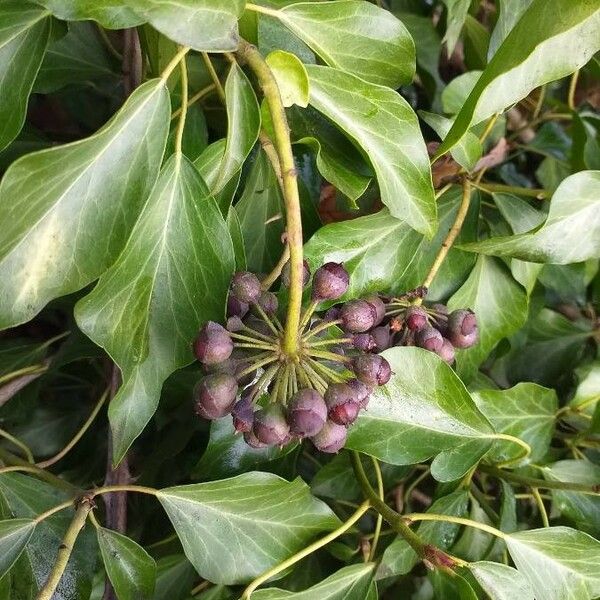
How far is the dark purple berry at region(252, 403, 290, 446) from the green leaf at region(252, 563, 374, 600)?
216mm

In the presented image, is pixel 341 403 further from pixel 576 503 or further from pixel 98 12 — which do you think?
pixel 576 503

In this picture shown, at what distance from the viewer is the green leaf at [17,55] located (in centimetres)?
56

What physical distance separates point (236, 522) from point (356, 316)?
0.74 feet

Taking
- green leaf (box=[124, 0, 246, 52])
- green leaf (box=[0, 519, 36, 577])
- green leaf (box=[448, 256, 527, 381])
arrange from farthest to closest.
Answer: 1. green leaf (box=[448, 256, 527, 381])
2. green leaf (box=[0, 519, 36, 577])
3. green leaf (box=[124, 0, 246, 52])

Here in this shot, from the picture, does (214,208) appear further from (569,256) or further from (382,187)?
(569,256)

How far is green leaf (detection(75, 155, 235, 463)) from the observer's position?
21.9 inches

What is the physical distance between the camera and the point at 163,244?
22.2 inches

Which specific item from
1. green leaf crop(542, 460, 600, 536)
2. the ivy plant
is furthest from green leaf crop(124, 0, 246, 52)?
green leaf crop(542, 460, 600, 536)

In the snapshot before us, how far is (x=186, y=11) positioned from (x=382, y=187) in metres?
0.21

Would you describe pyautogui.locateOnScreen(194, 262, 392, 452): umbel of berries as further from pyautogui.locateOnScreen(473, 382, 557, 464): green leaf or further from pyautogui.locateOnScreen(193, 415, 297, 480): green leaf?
pyautogui.locateOnScreen(473, 382, 557, 464): green leaf

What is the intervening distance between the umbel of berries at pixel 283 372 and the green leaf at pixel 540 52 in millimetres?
161

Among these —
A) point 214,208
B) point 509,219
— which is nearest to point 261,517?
point 214,208

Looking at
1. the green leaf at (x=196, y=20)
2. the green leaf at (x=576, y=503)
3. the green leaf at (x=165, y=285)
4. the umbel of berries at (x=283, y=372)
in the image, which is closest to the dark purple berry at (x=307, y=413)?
the umbel of berries at (x=283, y=372)

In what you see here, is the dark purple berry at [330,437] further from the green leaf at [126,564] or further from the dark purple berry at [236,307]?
the green leaf at [126,564]
